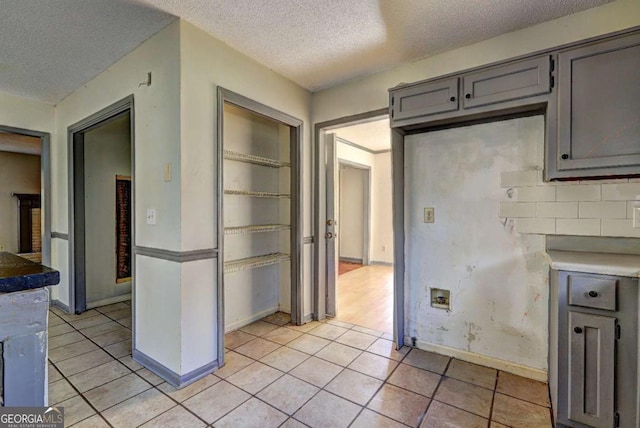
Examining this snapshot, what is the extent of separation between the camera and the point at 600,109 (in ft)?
5.46

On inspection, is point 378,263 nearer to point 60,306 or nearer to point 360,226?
point 360,226

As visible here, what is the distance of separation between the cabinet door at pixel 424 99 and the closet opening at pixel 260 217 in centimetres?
109

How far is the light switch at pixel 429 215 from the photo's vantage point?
8.31 feet

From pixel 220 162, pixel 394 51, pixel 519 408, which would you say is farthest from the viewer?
pixel 394 51

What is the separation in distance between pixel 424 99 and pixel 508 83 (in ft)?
1.74

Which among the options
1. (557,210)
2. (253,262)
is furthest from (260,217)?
(557,210)

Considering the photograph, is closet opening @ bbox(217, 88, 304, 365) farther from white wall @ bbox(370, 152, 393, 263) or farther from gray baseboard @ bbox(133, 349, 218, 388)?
white wall @ bbox(370, 152, 393, 263)

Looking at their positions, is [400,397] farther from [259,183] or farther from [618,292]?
Answer: [259,183]

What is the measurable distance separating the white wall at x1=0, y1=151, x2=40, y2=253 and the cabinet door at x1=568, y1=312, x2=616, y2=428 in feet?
28.0

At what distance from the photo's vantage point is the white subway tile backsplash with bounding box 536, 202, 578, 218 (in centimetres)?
199

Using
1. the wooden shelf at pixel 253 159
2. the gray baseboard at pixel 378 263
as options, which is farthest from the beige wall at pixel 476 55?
the gray baseboard at pixel 378 263

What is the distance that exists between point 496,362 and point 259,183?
264 cm

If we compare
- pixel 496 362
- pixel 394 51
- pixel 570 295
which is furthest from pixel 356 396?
pixel 394 51

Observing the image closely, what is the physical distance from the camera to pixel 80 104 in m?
Result: 3.12
